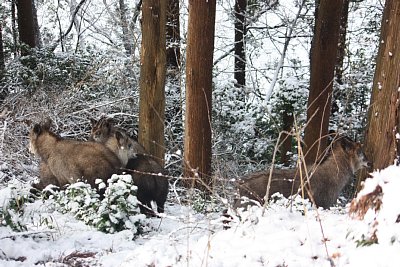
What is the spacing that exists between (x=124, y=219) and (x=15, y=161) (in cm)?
579

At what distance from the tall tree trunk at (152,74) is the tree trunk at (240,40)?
8.98 metres

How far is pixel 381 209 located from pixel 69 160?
610cm

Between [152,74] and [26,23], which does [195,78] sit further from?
[26,23]

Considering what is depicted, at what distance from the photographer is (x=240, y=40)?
2048 cm

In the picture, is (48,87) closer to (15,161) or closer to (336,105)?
(15,161)

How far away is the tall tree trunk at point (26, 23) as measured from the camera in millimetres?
17688

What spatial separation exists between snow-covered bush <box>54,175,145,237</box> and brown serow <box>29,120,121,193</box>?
4.85ft

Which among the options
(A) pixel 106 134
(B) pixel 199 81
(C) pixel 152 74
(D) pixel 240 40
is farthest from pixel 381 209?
(D) pixel 240 40

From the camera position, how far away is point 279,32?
64.9 ft

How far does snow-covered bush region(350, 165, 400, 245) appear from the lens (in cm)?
356

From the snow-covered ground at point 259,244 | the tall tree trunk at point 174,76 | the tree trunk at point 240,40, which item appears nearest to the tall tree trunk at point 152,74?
the tall tree trunk at point 174,76

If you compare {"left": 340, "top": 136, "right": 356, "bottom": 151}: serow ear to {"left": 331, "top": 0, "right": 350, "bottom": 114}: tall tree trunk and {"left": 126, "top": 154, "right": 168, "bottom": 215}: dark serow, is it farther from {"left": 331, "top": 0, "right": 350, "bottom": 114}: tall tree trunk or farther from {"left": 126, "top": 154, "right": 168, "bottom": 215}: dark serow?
{"left": 331, "top": 0, "right": 350, "bottom": 114}: tall tree trunk

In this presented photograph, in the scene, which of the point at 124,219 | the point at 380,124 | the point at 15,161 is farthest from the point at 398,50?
the point at 15,161

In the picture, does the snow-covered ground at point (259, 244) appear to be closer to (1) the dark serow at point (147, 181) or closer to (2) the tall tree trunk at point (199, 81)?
(1) the dark serow at point (147, 181)
